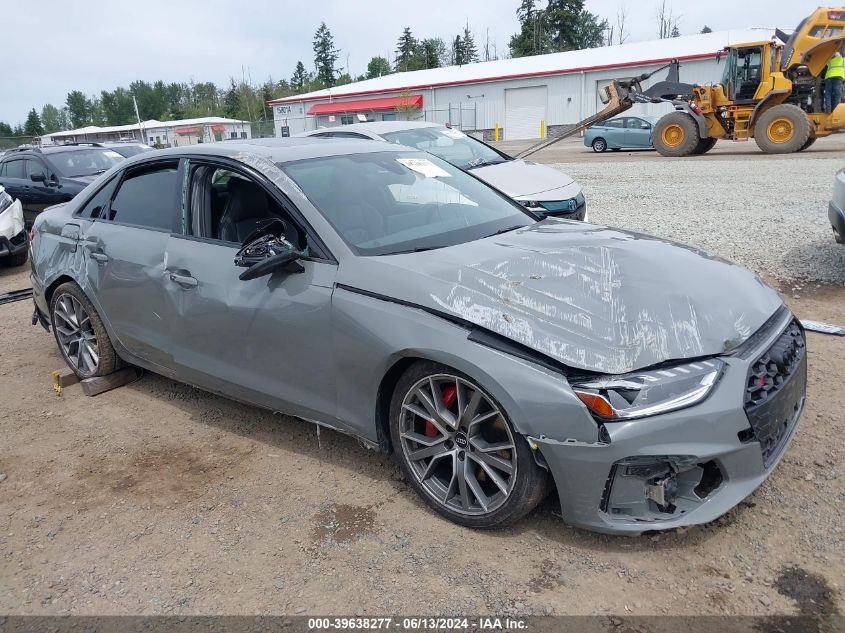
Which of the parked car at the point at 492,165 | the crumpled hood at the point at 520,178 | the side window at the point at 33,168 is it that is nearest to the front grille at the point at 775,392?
the parked car at the point at 492,165

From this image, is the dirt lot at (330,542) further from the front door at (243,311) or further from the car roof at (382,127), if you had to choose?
the car roof at (382,127)

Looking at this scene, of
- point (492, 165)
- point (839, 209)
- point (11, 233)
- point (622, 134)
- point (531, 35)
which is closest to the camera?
point (839, 209)

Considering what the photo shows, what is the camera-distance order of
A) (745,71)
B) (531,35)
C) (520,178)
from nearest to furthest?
(520,178) → (745,71) → (531,35)

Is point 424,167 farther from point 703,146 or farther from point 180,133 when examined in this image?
point 180,133

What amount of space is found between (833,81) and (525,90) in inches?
1100

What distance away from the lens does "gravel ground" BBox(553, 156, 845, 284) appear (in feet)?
22.6

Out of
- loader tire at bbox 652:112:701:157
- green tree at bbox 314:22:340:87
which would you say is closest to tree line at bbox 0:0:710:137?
green tree at bbox 314:22:340:87

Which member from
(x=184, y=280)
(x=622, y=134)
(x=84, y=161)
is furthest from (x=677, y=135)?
(x=184, y=280)

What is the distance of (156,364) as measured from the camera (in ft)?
13.9

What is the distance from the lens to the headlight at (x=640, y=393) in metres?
2.44

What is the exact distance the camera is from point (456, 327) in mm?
2738

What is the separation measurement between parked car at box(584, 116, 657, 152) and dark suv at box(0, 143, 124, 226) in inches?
794

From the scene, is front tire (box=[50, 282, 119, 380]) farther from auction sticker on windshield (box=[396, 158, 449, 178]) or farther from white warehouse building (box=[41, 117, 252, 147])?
white warehouse building (box=[41, 117, 252, 147])

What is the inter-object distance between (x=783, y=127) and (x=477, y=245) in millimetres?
18783
